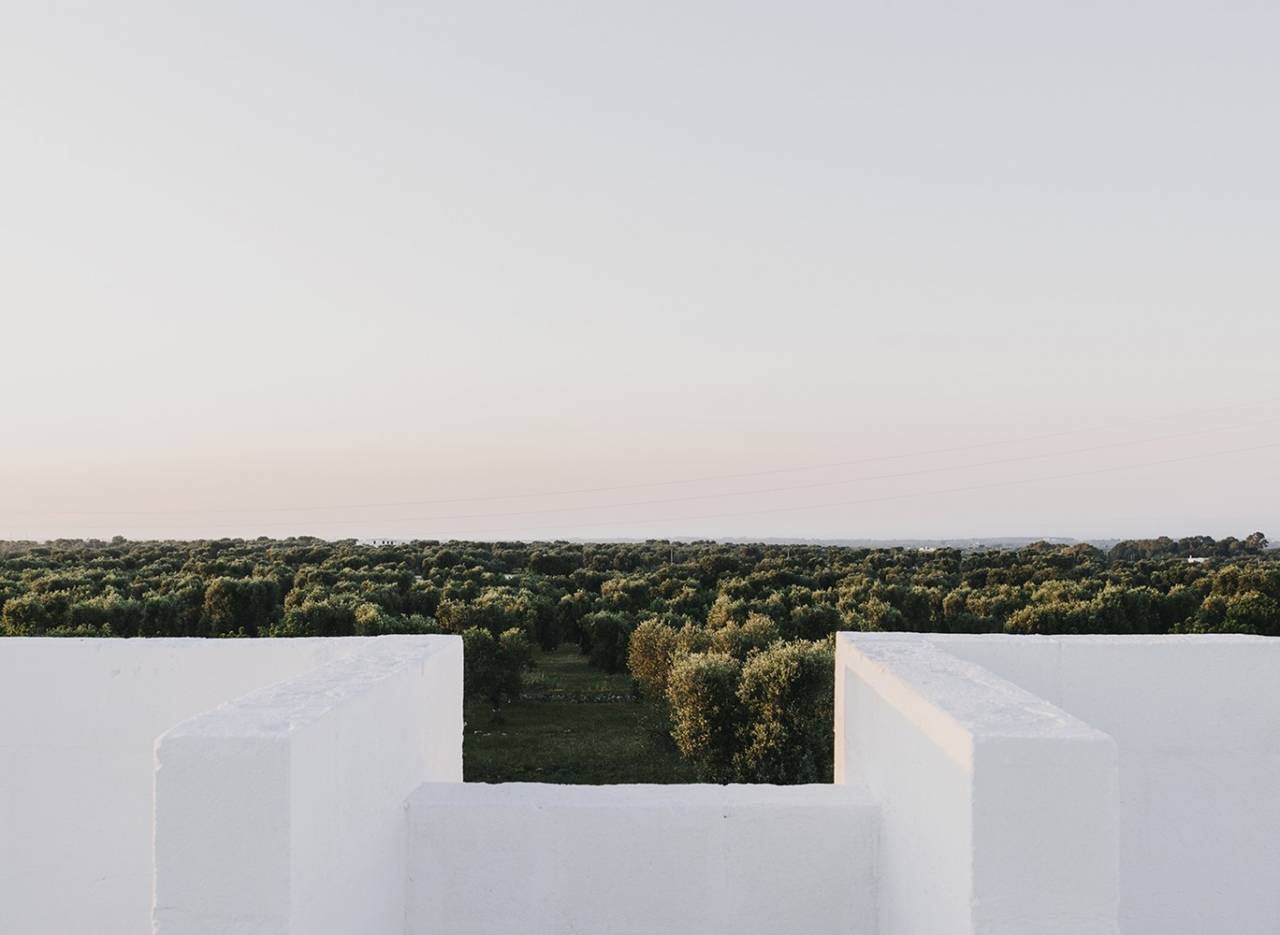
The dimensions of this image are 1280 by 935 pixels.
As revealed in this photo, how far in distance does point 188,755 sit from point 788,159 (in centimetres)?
1306

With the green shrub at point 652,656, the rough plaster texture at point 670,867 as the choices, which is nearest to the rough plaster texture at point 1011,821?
the rough plaster texture at point 670,867

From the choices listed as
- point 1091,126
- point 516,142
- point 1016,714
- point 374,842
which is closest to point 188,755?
point 374,842

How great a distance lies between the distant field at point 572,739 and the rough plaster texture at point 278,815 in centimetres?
728

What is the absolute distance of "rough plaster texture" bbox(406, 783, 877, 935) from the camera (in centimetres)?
258

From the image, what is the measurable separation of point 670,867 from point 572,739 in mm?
9723

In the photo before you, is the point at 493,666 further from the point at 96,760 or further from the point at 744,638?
the point at 96,760

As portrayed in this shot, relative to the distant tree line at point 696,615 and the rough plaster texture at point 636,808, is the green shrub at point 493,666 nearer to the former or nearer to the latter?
the distant tree line at point 696,615

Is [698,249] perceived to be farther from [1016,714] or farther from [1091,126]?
[1016,714]

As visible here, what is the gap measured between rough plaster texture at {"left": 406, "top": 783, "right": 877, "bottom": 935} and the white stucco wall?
1.03 m

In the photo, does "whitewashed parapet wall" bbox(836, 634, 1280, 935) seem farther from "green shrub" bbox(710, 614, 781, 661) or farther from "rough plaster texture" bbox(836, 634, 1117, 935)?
"green shrub" bbox(710, 614, 781, 661)

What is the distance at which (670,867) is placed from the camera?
258 cm

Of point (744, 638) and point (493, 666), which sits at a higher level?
point (744, 638)

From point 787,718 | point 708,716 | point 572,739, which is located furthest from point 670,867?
point 572,739

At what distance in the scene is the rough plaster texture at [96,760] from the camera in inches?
131
